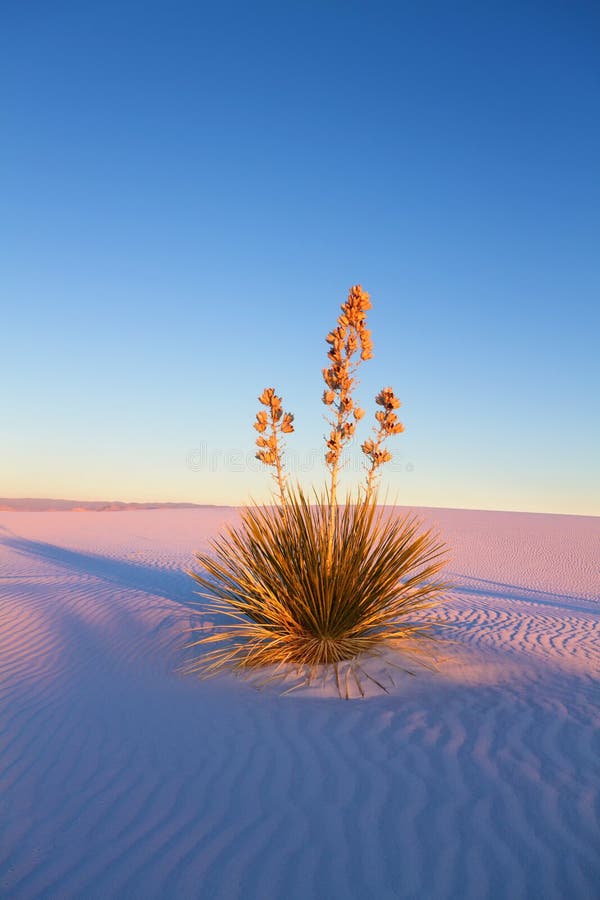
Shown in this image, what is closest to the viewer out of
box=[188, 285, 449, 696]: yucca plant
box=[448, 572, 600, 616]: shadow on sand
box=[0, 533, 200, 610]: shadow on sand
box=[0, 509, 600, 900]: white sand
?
box=[0, 509, 600, 900]: white sand

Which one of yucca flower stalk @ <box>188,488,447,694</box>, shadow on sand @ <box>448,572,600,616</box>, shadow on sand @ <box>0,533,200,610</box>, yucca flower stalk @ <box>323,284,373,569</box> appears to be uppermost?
yucca flower stalk @ <box>323,284,373,569</box>

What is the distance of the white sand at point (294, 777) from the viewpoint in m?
2.81

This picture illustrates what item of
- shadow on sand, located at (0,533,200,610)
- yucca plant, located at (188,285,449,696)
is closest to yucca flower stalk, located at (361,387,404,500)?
yucca plant, located at (188,285,449,696)

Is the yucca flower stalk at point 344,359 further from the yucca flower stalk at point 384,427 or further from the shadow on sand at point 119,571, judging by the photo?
the shadow on sand at point 119,571

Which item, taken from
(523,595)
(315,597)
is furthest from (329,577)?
(523,595)

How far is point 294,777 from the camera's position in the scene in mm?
3648

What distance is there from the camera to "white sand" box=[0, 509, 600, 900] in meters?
2.81

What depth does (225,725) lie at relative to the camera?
4.47 m

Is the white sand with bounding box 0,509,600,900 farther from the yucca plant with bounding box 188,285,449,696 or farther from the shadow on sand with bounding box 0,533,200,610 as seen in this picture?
the shadow on sand with bounding box 0,533,200,610

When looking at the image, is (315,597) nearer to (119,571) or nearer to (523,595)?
(523,595)

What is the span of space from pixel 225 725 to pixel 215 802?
1.07 meters

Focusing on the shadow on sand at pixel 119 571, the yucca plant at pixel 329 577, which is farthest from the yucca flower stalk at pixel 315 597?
the shadow on sand at pixel 119 571

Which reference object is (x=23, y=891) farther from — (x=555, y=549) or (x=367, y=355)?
(x=555, y=549)

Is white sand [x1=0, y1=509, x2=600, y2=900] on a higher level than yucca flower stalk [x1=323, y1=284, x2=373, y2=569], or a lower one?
lower
